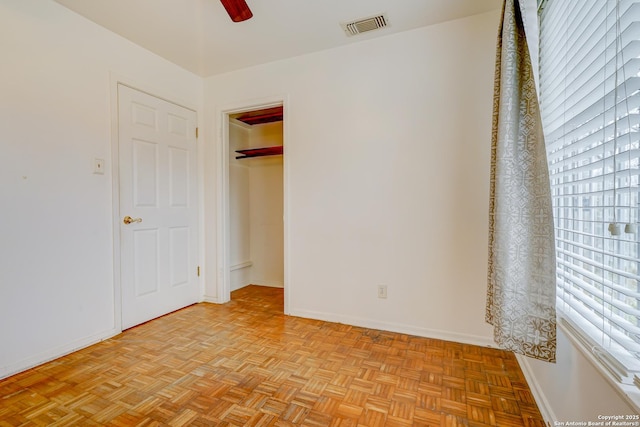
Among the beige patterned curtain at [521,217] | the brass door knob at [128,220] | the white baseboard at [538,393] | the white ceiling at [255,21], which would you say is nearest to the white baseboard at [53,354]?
the brass door knob at [128,220]

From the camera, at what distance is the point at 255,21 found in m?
2.25

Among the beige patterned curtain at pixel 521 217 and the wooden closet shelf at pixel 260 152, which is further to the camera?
the wooden closet shelf at pixel 260 152

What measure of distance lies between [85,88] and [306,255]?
2198 mm

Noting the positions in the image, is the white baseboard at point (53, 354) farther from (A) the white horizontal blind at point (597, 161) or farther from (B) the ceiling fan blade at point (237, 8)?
(A) the white horizontal blind at point (597, 161)

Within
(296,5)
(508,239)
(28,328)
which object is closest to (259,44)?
(296,5)

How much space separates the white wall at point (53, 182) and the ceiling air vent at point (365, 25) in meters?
1.89

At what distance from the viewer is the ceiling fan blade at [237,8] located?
5.71 ft

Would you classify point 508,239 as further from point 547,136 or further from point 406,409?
point 406,409

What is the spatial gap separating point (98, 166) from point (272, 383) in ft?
6.79

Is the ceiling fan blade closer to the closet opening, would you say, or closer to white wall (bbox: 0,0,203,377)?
white wall (bbox: 0,0,203,377)

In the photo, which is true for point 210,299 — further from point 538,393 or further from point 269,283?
point 538,393

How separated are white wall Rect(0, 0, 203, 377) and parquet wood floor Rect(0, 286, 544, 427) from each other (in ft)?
0.87

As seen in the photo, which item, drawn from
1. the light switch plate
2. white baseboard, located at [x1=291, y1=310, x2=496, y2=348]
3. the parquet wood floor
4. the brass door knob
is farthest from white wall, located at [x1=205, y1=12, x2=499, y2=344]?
the light switch plate

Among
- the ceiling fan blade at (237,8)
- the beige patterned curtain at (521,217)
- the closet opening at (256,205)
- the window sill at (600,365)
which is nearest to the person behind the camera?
the window sill at (600,365)
